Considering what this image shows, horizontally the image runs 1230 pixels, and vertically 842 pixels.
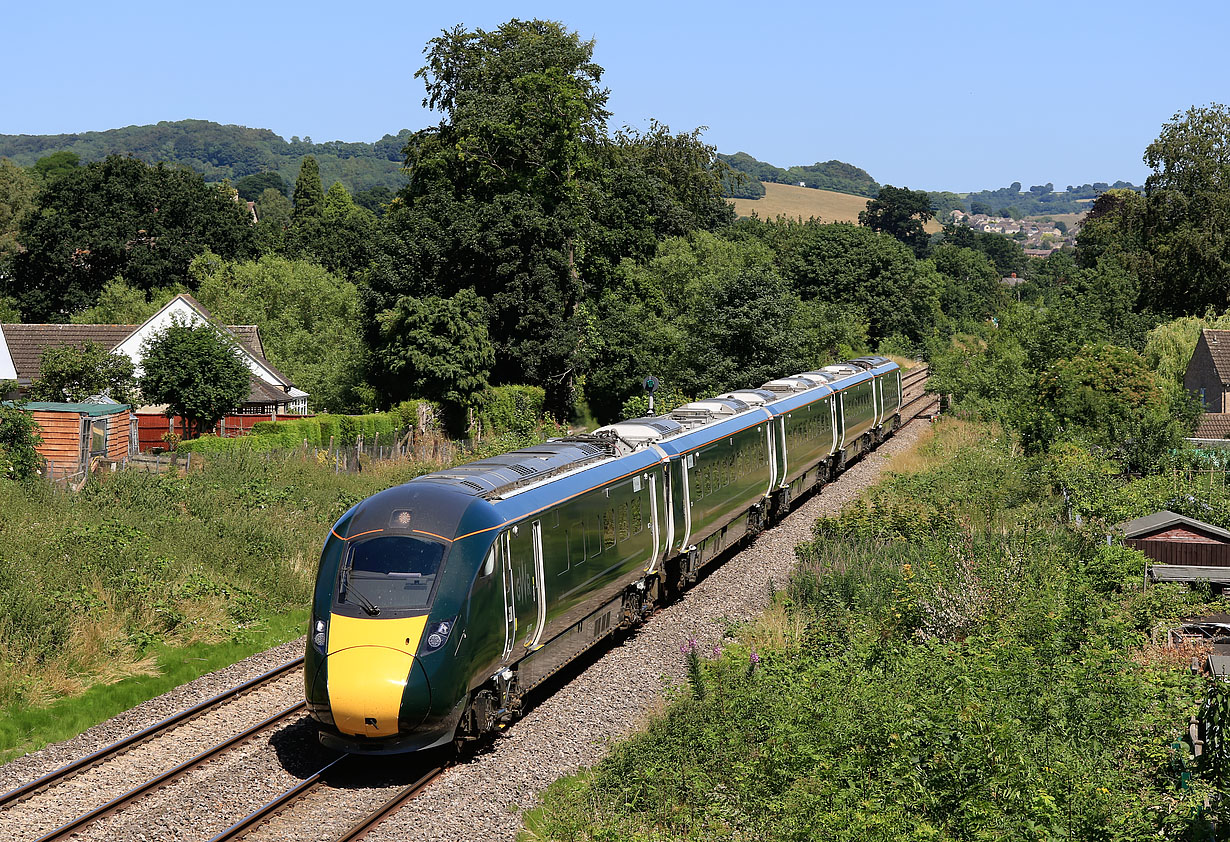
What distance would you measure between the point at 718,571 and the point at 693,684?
853 centimetres

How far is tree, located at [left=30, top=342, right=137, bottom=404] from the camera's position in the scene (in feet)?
118

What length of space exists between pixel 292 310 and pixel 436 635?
4711 centimetres

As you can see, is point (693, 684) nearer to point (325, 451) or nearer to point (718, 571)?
point (718, 571)

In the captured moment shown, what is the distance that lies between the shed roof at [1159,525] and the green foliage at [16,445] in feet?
74.4

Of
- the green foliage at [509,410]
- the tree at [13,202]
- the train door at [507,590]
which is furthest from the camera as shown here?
the tree at [13,202]

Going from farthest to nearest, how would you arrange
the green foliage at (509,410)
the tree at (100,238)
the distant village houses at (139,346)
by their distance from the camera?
the tree at (100,238), the green foliage at (509,410), the distant village houses at (139,346)

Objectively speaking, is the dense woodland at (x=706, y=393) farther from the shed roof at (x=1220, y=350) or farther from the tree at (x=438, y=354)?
the shed roof at (x=1220, y=350)

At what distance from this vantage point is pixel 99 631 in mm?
16125

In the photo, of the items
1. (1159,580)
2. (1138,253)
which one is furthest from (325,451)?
(1138,253)

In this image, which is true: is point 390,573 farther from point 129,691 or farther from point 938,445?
point 938,445

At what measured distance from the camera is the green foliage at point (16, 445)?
24.3m

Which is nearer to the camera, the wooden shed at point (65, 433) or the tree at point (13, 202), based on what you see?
the wooden shed at point (65, 433)

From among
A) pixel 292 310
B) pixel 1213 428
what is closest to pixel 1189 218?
pixel 1213 428

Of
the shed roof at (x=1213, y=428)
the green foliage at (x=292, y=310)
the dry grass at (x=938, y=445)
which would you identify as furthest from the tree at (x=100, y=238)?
the shed roof at (x=1213, y=428)
